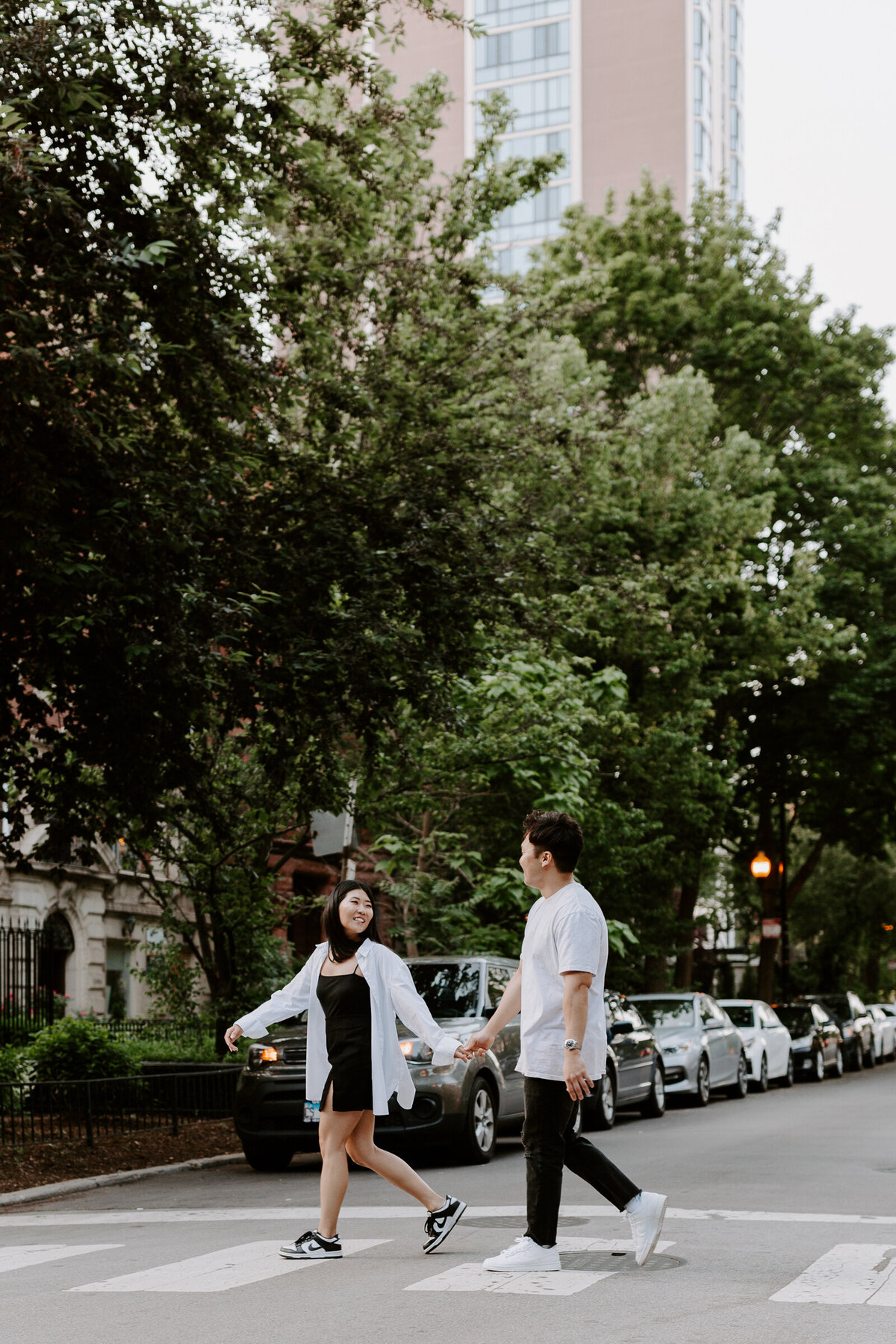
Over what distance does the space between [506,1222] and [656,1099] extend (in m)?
10.8

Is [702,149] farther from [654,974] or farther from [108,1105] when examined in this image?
[108,1105]

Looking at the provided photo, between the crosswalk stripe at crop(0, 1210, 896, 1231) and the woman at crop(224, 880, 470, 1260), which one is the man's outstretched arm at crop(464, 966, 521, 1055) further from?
the crosswalk stripe at crop(0, 1210, 896, 1231)

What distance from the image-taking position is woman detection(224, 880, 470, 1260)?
761cm

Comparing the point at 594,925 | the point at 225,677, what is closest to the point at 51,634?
the point at 225,677

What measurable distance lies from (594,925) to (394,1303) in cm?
173

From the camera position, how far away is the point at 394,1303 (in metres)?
6.59

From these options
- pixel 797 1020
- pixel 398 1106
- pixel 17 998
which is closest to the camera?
pixel 398 1106

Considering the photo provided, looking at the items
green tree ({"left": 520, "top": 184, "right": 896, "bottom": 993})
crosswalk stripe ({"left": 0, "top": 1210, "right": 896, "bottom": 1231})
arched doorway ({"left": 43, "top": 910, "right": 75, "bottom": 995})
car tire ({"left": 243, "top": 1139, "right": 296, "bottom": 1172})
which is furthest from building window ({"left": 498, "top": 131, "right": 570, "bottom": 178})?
crosswalk stripe ({"left": 0, "top": 1210, "right": 896, "bottom": 1231})

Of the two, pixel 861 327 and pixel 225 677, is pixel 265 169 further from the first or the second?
pixel 861 327

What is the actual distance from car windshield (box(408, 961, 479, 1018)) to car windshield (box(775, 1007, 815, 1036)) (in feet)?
55.7

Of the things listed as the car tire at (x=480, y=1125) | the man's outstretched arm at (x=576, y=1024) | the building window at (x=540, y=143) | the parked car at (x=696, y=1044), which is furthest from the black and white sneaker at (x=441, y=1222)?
the building window at (x=540, y=143)

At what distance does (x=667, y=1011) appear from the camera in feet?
76.5

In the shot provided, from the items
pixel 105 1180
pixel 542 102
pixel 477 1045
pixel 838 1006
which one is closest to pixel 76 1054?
pixel 105 1180

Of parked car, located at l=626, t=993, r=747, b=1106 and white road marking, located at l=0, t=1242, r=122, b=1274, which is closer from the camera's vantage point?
white road marking, located at l=0, t=1242, r=122, b=1274
